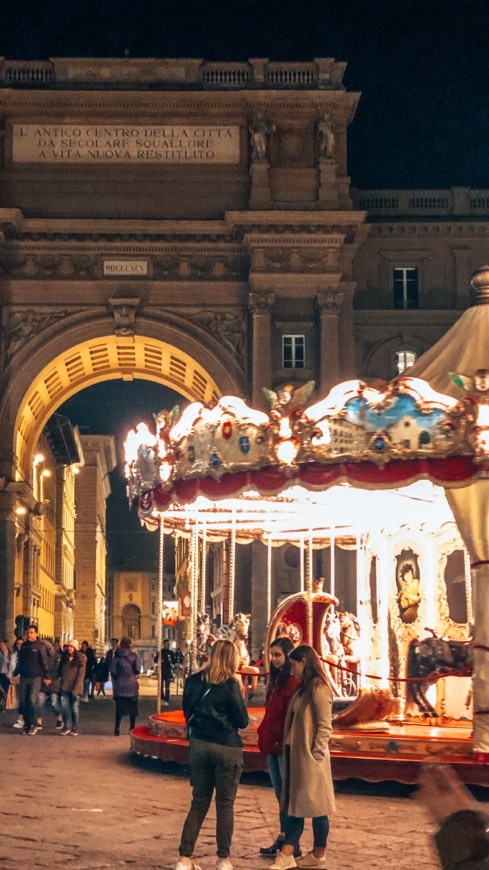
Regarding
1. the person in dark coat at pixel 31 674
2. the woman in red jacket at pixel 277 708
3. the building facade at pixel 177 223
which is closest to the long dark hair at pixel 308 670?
the woman in red jacket at pixel 277 708

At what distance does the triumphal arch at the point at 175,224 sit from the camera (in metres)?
38.8

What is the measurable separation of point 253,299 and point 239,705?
31061 millimetres

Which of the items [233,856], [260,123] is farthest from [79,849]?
[260,123]

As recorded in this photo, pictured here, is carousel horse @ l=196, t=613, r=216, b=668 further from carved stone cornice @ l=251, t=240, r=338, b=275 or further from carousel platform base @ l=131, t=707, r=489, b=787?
carved stone cornice @ l=251, t=240, r=338, b=275

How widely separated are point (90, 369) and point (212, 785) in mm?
35428

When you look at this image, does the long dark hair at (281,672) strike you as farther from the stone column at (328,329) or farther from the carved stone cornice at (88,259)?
the carved stone cornice at (88,259)

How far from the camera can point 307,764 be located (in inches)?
331

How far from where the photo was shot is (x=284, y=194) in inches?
1551

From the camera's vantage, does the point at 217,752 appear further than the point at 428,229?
No

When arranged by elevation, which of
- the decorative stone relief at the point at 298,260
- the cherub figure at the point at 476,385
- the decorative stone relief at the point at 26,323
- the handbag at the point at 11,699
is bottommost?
the handbag at the point at 11,699

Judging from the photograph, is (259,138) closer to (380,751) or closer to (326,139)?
(326,139)

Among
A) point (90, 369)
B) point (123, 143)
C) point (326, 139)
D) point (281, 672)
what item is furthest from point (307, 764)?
point (90, 369)

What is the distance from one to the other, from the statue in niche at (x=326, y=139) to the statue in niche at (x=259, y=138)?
1607mm

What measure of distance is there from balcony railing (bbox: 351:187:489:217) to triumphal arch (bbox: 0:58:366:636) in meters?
2.88
